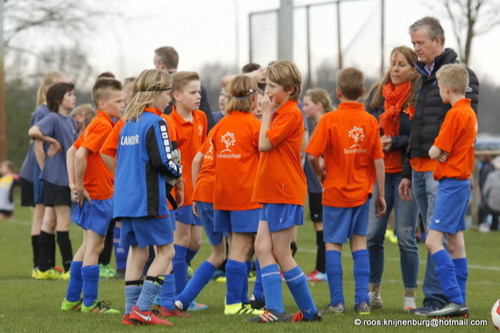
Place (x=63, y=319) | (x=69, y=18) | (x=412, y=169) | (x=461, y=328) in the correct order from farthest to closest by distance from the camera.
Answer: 1. (x=69, y=18)
2. (x=412, y=169)
3. (x=63, y=319)
4. (x=461, y=328)

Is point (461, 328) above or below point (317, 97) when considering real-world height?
below

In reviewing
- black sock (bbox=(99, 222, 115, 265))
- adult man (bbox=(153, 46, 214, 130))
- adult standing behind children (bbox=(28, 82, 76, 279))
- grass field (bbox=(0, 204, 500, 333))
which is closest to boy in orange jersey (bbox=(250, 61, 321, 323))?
grass field (bbox=(0, 204, 500, 333))

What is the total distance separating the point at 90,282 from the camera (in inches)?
305

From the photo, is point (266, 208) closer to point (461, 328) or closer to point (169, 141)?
point (169, 141)

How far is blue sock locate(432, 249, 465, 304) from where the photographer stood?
275 inches

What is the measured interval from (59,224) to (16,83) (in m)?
30.4

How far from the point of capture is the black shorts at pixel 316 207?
11.0 m

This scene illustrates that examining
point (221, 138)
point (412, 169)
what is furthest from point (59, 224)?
point (412, 169)

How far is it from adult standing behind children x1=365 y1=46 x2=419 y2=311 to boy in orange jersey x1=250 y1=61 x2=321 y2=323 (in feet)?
4.20

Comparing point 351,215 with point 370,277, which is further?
point 370,277

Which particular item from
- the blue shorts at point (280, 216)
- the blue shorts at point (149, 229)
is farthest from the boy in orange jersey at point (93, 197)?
the blue shorts at point (280, 216)

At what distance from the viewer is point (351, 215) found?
7621 millimetres

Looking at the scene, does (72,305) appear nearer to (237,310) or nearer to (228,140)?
(237,310)

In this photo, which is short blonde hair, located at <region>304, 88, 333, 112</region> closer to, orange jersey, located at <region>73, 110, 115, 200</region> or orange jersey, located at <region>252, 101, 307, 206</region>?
orange jersey, located at <region>73, 110, 115, 200</region>
